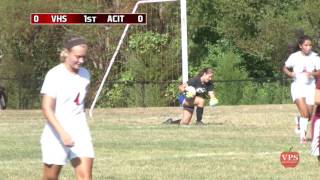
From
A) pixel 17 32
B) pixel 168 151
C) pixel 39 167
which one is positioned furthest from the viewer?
pixel 17 32

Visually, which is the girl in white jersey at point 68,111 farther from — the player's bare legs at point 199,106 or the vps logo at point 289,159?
the player's bare legs at point 199,106

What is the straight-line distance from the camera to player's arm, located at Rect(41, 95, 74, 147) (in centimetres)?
912

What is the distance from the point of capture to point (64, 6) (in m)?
50.0

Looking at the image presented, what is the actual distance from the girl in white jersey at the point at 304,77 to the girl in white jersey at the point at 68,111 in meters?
9.65

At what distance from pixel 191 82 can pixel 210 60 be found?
85.6ft

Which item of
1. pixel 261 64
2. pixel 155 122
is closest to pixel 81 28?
pixel 261 64

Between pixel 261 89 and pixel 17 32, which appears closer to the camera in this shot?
pixel 261 89

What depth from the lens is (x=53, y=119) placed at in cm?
920

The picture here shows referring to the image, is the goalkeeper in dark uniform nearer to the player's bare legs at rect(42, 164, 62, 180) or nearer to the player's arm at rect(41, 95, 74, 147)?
the player's bare legs at rect(42, 164, 62, 180)

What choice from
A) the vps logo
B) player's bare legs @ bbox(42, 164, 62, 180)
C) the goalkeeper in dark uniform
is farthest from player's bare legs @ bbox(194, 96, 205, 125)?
player's bare legs @ bbox(42, 164, 62, 180)

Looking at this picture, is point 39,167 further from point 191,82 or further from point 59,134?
point 191,82

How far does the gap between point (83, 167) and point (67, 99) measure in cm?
71

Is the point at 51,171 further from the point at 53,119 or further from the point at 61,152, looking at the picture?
the point at 53,119

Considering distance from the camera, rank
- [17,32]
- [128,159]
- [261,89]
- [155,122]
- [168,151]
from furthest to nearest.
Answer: [17,32], [261,89], [155,122], [168,151], [128,159]
